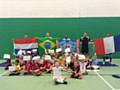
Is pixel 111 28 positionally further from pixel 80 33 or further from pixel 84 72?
pixel 84 72

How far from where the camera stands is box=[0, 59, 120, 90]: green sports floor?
11.4m

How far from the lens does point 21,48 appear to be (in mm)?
20375

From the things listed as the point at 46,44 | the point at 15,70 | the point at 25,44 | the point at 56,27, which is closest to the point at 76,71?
the point at 15,70

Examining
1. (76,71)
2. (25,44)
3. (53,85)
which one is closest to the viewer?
(53,85)

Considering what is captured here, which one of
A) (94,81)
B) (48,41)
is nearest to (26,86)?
(94,81)

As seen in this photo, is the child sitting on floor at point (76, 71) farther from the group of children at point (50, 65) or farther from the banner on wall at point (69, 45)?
the banner on wall at point (69, 45)

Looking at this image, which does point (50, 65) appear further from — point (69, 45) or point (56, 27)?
point (56, 27)

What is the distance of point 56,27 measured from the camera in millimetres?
22906
